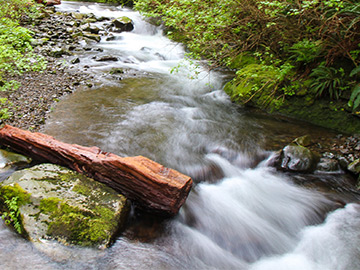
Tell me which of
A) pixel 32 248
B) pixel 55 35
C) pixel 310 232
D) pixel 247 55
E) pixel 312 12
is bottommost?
pixel 55 35

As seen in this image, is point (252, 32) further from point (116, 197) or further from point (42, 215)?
point (42, 215)

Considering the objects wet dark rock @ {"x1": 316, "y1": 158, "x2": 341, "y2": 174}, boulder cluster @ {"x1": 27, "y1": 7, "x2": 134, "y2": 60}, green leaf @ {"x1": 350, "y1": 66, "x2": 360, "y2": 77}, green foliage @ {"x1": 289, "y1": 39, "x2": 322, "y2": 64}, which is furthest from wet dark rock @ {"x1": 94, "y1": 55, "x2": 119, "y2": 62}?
wet dark rock @ {"x1": 316, "y1": 158, "x2": 341, "y2": 174}

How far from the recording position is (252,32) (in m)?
7.01

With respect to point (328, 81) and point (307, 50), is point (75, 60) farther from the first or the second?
point (328, 81)

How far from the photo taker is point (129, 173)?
317 centimetres

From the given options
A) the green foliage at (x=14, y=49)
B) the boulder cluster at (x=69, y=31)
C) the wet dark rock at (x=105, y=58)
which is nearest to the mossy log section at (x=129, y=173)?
the green foliage at (x=14, y=49)

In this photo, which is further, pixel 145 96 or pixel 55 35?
pixel 55 35

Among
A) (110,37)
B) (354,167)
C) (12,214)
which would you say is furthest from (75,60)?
(354,167)

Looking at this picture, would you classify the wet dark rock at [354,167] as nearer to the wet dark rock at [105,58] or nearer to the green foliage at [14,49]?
the green foliage at [14,49]

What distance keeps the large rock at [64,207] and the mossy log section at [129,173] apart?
0.59ft

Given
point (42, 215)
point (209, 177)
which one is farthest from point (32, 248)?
point (209, 177)

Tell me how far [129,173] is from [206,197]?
4.75 feet

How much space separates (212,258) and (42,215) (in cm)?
208

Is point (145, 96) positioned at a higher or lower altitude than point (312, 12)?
lower
